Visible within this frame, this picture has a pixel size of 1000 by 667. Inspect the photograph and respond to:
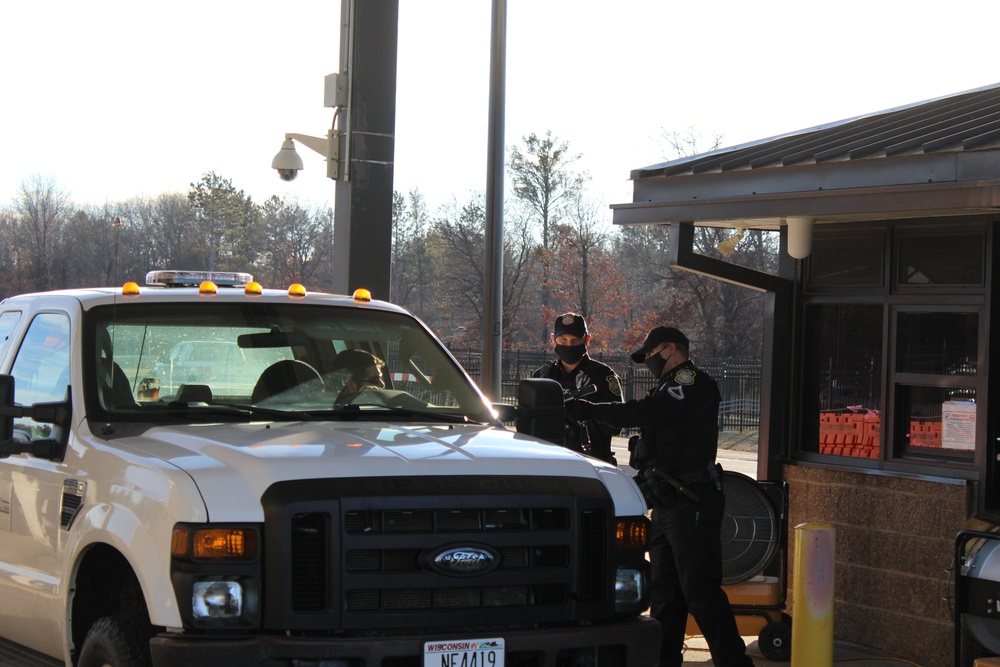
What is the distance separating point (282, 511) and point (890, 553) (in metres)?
5.01

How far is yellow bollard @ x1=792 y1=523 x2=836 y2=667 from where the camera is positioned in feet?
18.5

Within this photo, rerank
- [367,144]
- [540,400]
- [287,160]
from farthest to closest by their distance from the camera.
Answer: [287,160] → [367,144] → [540,400]

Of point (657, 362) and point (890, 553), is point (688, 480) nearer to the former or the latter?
point (657, 362)

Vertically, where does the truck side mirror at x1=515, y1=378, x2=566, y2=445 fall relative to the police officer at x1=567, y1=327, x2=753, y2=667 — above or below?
above

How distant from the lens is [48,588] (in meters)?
4.87

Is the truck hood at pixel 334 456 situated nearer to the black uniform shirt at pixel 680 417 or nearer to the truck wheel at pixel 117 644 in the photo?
the truck wheel at pixel 117 644

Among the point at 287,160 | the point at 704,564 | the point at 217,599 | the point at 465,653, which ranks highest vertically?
the point at 287,160

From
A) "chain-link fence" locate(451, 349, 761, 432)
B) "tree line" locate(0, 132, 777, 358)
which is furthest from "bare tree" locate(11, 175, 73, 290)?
"chain-link fence" locate(451, 349, 761, 432)

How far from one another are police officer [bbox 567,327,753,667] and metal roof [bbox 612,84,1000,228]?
1354 mm

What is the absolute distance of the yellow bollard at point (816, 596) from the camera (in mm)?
5637

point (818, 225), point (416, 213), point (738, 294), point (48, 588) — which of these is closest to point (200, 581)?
point (48, 588)

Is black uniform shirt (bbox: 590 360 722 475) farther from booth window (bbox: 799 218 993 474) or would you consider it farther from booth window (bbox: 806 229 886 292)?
booth window (bbox: 806 229 886 292)

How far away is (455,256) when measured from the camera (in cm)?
5272

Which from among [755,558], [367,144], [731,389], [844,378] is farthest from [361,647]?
[731,389]
